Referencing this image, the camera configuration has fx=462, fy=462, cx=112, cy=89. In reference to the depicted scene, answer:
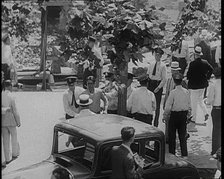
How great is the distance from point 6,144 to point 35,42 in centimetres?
1217

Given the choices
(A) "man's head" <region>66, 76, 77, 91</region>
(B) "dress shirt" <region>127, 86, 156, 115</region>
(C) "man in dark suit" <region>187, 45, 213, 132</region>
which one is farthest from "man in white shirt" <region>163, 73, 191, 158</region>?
(A) "man's head" <region>66, 76, 77, 91</region>

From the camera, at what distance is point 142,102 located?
7719 mm

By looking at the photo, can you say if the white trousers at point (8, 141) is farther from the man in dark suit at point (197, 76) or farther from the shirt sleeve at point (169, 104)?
the man in dark suit at point (197, 76)

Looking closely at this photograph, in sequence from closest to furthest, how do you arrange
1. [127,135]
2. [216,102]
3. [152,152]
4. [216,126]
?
[127,135]
[152,152]
[216,102]
[216,126]

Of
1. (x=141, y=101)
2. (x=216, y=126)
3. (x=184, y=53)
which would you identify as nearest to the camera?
(x=141, y=101)

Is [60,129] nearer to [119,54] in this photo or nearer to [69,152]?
[69,152]

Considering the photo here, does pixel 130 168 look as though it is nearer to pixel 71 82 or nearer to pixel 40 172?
pixel 40 172

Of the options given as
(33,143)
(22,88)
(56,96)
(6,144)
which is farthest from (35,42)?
(6,144)

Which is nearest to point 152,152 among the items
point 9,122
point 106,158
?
point 106,158

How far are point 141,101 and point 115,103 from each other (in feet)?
1.72

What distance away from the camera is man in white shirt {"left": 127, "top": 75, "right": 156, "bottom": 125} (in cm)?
770

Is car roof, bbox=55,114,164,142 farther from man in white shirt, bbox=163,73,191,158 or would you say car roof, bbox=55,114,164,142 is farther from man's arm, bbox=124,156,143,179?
man in white shirt, bbox=163,73,191,158

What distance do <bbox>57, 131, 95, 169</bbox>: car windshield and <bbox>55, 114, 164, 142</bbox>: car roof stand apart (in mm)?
99

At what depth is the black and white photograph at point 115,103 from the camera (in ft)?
17.3
